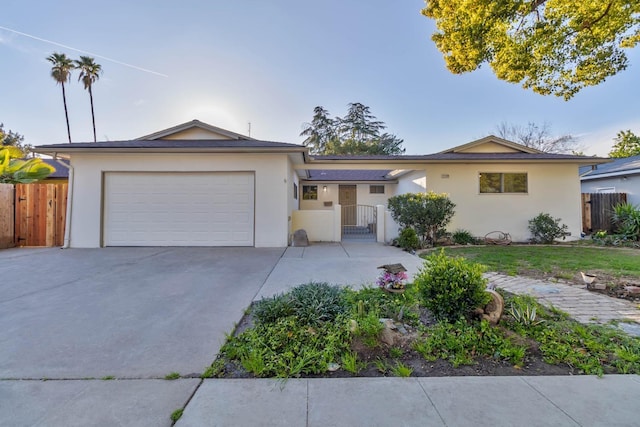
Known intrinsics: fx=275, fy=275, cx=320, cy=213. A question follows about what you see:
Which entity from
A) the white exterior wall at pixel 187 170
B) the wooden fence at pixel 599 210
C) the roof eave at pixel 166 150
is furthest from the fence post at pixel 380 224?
the wooden fence at pixel 599 210

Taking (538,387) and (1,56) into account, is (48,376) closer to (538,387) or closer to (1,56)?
(538,387)

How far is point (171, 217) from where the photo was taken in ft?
29.4

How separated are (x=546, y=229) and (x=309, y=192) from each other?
10813 mm

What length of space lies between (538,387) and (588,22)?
8.49m

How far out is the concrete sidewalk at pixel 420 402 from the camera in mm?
1673

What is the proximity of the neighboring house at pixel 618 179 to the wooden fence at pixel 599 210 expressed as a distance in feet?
3.14

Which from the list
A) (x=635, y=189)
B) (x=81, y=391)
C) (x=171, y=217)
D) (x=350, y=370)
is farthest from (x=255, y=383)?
(x=635, y=189)

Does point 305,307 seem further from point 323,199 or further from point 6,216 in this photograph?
point 323,199

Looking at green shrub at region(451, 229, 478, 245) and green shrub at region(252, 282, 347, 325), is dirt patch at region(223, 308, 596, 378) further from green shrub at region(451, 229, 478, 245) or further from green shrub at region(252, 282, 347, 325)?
green shrub at region(451, 229, 478, 245)

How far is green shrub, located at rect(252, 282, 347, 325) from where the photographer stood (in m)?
3.00

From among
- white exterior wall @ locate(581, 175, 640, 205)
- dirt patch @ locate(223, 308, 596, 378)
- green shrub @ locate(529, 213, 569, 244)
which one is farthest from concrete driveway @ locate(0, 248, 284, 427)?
white exterior wall @ locate(581, 175, 640, 205)

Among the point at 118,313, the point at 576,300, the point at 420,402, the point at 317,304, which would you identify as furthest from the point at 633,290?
the point at 118,313

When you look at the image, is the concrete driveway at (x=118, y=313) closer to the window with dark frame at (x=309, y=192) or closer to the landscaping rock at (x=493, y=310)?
the landscaping rock at (x=493, y=310)

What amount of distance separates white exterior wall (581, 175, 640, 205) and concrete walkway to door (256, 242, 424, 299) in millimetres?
11593
